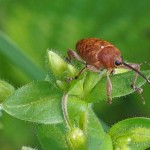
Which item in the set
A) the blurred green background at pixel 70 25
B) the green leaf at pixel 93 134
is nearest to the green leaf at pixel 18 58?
the green leaf at pixel 93 134

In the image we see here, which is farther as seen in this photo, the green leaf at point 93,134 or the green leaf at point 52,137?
the green leaf at point 52,137

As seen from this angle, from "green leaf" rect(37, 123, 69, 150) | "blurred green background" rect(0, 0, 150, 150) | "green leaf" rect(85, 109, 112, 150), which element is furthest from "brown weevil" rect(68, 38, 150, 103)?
"blurred green background" rect(0, 0, 150, 150)

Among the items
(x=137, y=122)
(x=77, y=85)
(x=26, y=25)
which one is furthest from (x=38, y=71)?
(x=26, y=25)

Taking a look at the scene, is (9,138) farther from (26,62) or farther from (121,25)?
(121,25)

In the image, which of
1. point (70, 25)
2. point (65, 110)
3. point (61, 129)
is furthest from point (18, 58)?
point (70, 25)

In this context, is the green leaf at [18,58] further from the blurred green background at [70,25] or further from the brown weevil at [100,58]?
the blurred green background at [70,25]

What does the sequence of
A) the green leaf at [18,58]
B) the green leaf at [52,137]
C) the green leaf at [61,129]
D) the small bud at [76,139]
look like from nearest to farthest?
the small bud at [76,139] → the green leaf at [61,129] → the green leaf at [52,137] → the green leaf at [18,58]

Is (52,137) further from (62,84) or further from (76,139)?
(76,139)

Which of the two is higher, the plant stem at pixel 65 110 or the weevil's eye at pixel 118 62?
the weevil's eye at pixel 118 62
